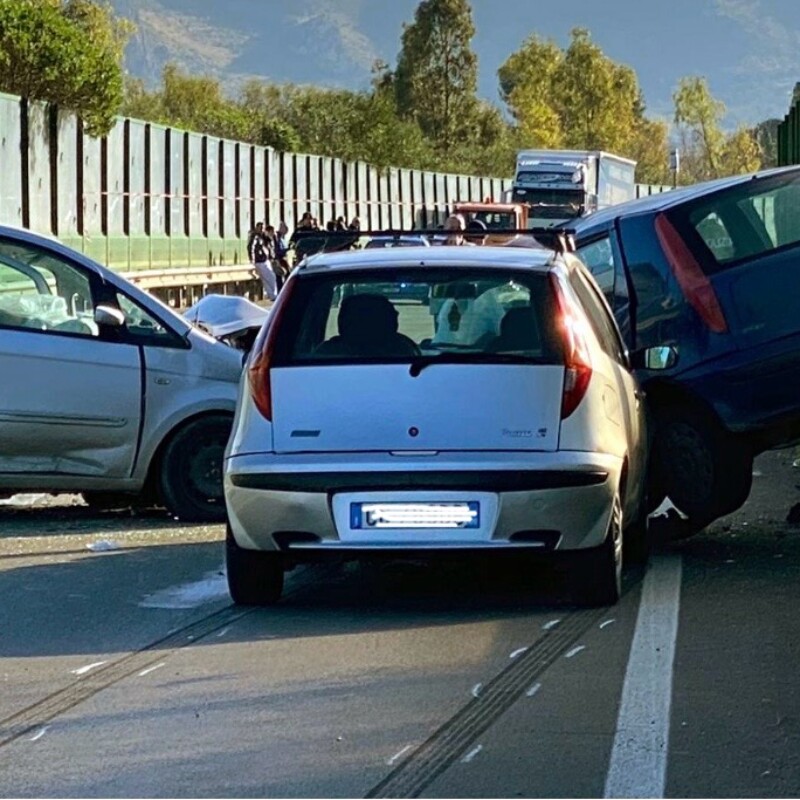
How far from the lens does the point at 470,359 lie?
28.1 ft

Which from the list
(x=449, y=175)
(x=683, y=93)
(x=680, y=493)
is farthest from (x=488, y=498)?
(x=683, y=93)

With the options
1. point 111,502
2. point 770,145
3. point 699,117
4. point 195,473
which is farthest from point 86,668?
point 699,117

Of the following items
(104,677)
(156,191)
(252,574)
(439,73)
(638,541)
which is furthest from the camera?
(439,73)

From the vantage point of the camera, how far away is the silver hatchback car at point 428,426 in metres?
8.28

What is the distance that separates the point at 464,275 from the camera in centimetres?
885

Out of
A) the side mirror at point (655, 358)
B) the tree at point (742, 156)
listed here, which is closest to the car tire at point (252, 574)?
the side mirror at point (655, 358)

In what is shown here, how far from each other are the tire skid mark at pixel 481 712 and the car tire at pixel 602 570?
68 millimetres

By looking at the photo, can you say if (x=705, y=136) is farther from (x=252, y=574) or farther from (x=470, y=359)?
(x=252, y=574)

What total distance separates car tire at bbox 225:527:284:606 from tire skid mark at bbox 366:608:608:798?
1.26 meters

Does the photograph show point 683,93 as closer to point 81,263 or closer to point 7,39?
point 7,39

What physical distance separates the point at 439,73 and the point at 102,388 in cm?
11711

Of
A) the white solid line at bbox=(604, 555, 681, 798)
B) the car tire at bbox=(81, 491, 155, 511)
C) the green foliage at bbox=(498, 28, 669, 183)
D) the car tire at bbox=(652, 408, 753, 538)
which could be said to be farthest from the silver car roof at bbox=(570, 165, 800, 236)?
the green foliage at bbox=(498, 28, 669, 183)

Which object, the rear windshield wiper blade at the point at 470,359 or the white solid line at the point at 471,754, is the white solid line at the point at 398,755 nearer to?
the white solid line at the point at 471,754

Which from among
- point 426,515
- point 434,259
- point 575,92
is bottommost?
point 426,515
